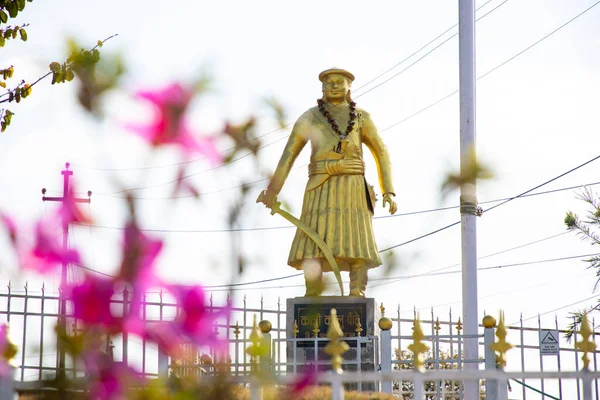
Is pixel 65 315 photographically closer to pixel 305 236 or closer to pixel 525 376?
pixel 525 376

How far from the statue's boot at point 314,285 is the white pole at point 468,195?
153cm

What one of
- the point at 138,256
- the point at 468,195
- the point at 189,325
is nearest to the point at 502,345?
the point at 189,325

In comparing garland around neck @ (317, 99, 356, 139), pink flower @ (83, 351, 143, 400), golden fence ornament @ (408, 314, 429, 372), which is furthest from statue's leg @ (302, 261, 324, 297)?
pink flower @ (83, 351, 143, 400)

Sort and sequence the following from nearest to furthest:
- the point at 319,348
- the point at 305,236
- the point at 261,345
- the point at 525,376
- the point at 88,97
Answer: the point at 88,97, the point at 261,345, the point at 525,376, the point at 319,348, the point at 305,236

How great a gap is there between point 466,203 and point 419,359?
5062 mm

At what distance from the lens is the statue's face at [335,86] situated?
405 inches

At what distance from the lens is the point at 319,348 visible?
962cm

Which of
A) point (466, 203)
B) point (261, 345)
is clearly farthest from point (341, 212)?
point (261, 345)

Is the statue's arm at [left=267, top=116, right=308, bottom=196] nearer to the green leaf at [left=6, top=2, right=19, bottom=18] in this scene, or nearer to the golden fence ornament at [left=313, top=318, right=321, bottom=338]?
the golden fence ornament at [left=313, top=318, right=321, bottom=338]

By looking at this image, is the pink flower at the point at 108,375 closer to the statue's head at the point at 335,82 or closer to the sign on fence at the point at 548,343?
the statue's head at the point at 335,82

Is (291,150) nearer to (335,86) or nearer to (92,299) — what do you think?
(335,86)

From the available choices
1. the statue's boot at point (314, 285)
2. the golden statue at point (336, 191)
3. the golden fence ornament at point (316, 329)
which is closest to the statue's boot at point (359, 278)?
the golden statue at point (336, 191)

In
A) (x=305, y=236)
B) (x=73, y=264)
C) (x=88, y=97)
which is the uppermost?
(x=305, y=236)

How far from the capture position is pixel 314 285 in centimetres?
1009
